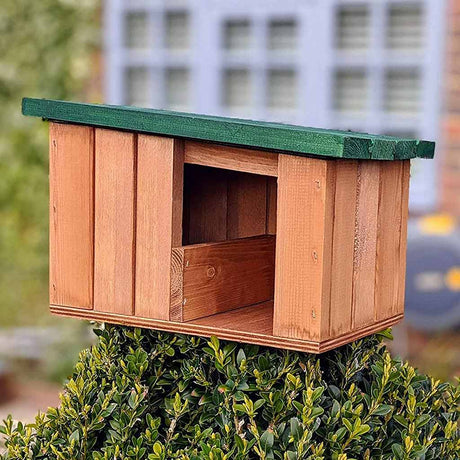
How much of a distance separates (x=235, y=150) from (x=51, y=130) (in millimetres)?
403

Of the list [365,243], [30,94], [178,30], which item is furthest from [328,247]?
[30,94]

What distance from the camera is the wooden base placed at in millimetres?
1910

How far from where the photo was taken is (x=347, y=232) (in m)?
1.92

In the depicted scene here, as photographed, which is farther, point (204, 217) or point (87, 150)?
point (204, 217)

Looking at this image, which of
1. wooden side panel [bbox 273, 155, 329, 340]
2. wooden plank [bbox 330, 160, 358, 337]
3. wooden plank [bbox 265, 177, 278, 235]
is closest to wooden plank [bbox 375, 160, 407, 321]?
wooden plank [bbox 330, 160, 358, 337]

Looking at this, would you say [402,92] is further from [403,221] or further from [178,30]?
[403,221]

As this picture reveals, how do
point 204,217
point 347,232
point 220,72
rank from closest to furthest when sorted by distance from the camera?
point 347,232
point 204,217
point 220,72

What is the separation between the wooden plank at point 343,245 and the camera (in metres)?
1.88

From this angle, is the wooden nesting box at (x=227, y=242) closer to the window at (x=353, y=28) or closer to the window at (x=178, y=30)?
the window at (x=353, y=28)

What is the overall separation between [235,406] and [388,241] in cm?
47

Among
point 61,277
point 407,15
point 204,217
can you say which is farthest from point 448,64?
point 61,277

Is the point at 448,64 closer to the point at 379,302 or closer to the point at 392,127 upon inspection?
the point at 392,127

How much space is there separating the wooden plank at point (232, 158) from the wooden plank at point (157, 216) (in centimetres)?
3

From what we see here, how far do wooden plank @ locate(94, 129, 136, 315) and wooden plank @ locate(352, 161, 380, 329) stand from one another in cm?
44
